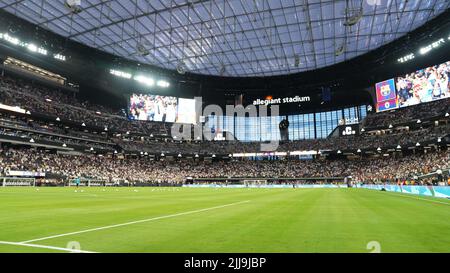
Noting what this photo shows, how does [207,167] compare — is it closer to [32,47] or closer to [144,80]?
[144,80]

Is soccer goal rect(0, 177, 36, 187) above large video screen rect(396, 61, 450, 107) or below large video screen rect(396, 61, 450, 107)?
below

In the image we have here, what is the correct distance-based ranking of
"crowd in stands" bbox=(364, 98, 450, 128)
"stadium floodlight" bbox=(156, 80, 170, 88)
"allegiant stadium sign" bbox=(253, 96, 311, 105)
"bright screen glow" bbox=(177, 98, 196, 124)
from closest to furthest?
"crowd in stands" bbox=(364, 98, 450, 128)
"stadium floodlight" bbox=(156, 80, 170, 88)
"allegiant stadium sign" bbox=(253, 96, 311, 105)
"bright screen glow" bbox=(177, 98, 196, 124)

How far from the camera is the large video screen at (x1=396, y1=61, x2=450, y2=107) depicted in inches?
1993

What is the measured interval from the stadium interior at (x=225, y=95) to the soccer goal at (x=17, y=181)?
0.22 m

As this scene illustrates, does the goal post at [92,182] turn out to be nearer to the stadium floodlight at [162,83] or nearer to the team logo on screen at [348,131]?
the stadium floodlight at [162,83]

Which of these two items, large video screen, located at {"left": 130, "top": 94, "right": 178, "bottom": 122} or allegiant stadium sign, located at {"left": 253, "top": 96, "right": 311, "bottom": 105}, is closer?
allegiant stadium sign, located at {"left": 253, "top": 96, "right": 311, "bottom": 105}

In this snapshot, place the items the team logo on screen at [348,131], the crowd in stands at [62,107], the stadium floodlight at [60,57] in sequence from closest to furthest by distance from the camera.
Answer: the stadium floodlight at [60,57] → the crowd in stands at [62,107] → the team logo on screen at [348,131]

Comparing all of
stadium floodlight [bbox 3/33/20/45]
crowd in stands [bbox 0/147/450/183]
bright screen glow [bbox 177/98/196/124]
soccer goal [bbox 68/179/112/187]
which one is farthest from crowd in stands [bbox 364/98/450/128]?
stadium floodlight [bbox 3/33/20/45]

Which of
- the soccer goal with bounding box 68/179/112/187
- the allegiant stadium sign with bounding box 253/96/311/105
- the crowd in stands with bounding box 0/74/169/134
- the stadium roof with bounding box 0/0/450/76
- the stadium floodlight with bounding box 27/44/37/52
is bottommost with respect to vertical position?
the soccer goal with bounding box 68/179/112/187

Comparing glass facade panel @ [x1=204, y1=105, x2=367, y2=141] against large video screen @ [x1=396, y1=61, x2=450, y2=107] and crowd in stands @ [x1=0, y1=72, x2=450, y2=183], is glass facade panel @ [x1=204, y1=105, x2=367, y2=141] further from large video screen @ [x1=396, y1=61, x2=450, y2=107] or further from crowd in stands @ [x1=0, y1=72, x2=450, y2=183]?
large video screen @ [x1=396, y1=61, x2=450, y2=107]

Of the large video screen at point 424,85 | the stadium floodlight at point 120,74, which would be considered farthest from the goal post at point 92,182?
the large video screen at point 424,85

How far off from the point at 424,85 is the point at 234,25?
124ft

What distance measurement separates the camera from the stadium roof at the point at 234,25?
4025 cm

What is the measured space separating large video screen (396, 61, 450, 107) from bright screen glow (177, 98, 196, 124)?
159 ft
